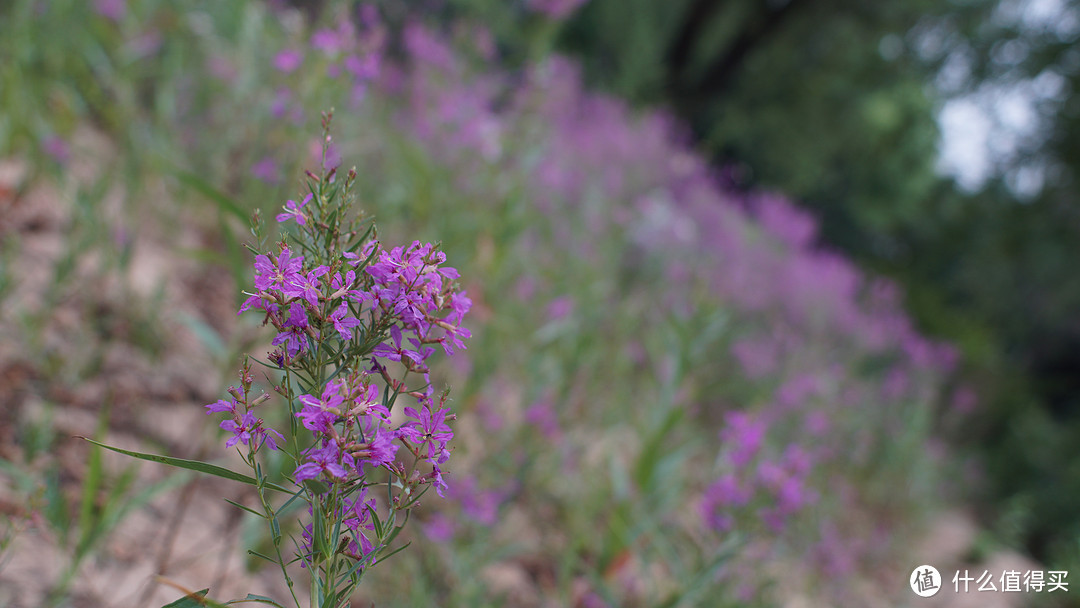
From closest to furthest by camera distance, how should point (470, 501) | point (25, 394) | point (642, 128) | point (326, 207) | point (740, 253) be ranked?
point (326, 207), point (25, 394), point (470, 501), point (740, 253), point (642, 128)

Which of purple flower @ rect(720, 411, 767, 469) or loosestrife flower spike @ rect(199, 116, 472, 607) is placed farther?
purple flower @ rect(720, 411, 767, 469)

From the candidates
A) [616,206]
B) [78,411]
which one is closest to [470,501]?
[78,411]

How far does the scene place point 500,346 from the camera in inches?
115

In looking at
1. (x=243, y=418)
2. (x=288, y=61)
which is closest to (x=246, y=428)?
(x=243, y=418)

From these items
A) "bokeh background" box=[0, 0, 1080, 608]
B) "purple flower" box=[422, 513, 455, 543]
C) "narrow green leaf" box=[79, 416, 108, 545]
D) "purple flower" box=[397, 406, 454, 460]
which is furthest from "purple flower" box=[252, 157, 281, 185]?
"purple flower" box=[397, 406, 454, 460]

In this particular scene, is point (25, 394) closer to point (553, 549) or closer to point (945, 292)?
point (553, 549)

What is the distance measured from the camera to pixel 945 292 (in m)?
13.5

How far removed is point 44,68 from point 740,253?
553 cm

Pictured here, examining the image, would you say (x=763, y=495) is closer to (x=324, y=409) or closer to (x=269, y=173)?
(x=324, y=409)

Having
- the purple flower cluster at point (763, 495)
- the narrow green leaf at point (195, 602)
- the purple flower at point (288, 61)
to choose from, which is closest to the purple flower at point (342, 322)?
the narrow green leaf at point (195, 602)

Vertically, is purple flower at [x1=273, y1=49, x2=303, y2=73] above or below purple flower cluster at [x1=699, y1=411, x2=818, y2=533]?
above

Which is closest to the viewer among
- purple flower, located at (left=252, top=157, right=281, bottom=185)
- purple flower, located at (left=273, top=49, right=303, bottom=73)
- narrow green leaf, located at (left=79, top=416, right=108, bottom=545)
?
narrow green leaf, located at (left=79, top=416, right=108, bottom=545)

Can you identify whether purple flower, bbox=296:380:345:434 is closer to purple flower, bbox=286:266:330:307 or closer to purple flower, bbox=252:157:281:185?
purple flower, bbox=286:266:330:307

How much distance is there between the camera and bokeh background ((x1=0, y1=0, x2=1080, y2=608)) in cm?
183
